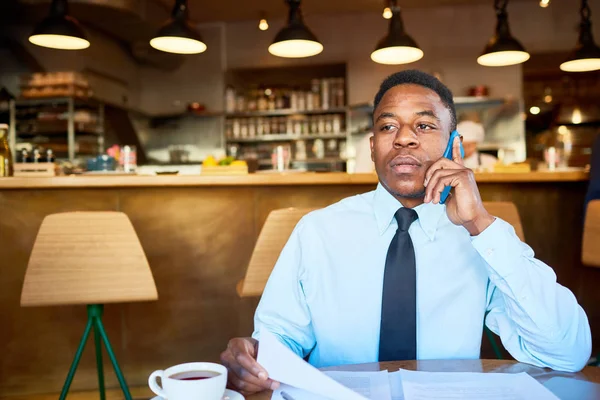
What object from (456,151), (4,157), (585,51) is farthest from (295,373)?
(585,51)

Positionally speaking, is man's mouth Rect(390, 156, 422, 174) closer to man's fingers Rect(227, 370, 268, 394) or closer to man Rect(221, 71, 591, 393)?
man Rect(221, 71, 591, 393)

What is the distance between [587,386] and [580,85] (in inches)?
284

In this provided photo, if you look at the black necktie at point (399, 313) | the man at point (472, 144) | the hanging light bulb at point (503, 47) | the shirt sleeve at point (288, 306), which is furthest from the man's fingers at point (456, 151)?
the man at point (472, 144)

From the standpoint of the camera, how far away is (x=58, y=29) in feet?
11.2

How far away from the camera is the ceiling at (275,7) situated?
5902 mm

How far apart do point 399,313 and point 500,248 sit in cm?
23

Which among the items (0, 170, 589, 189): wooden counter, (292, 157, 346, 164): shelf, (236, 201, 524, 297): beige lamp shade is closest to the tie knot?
(236, 201, 524, 297): beige lamp shade

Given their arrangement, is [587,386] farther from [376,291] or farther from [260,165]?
[260,165]

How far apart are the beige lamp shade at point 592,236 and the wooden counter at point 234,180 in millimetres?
453

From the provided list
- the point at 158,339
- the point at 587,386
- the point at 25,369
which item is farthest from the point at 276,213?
the point at 25,369

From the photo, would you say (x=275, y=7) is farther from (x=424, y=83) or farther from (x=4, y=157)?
(x=424, y=83)

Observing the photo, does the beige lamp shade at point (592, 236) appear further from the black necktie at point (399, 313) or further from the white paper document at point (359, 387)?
the white paper document at point (359, 387)

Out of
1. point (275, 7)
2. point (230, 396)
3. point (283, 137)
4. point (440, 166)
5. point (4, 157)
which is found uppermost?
point (275, 7)

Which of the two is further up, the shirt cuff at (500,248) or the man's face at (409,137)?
the man's face at (409,137)
